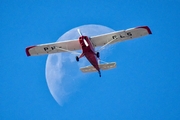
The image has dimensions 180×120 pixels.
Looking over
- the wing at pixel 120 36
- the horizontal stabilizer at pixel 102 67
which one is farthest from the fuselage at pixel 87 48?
the horizontal stabilizer at pixel 102 67

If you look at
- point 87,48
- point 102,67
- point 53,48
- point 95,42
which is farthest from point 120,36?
point 53,48

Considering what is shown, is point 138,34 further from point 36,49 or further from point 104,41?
point 36,49

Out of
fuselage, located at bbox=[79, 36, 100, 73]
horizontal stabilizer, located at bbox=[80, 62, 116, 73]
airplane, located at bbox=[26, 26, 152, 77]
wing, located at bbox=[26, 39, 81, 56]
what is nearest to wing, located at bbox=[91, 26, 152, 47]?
airplane, located at bbox=[26, 26, 152, 77]

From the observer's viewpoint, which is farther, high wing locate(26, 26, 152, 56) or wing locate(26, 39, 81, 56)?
wing locate(26, 39, 81, 56)

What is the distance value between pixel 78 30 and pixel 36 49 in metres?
4.85

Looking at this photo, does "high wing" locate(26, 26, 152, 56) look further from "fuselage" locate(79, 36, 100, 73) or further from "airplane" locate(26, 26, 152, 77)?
"fuselage" locate(79, 36, 100, 73)

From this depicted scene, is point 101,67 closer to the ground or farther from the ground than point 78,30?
closer to the ground

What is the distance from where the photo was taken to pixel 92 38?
53344 millimetres

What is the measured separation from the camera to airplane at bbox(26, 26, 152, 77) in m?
51.9

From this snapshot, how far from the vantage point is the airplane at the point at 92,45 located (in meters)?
51.9

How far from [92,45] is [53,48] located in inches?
161

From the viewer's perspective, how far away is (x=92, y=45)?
174 feet

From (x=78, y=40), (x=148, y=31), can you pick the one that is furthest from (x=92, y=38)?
(x=148, y=31)

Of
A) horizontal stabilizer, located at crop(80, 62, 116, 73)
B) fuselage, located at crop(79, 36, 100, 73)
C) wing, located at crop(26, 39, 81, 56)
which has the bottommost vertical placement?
horizontal stabilizer, located at crop(80, 62, 116, 73)
